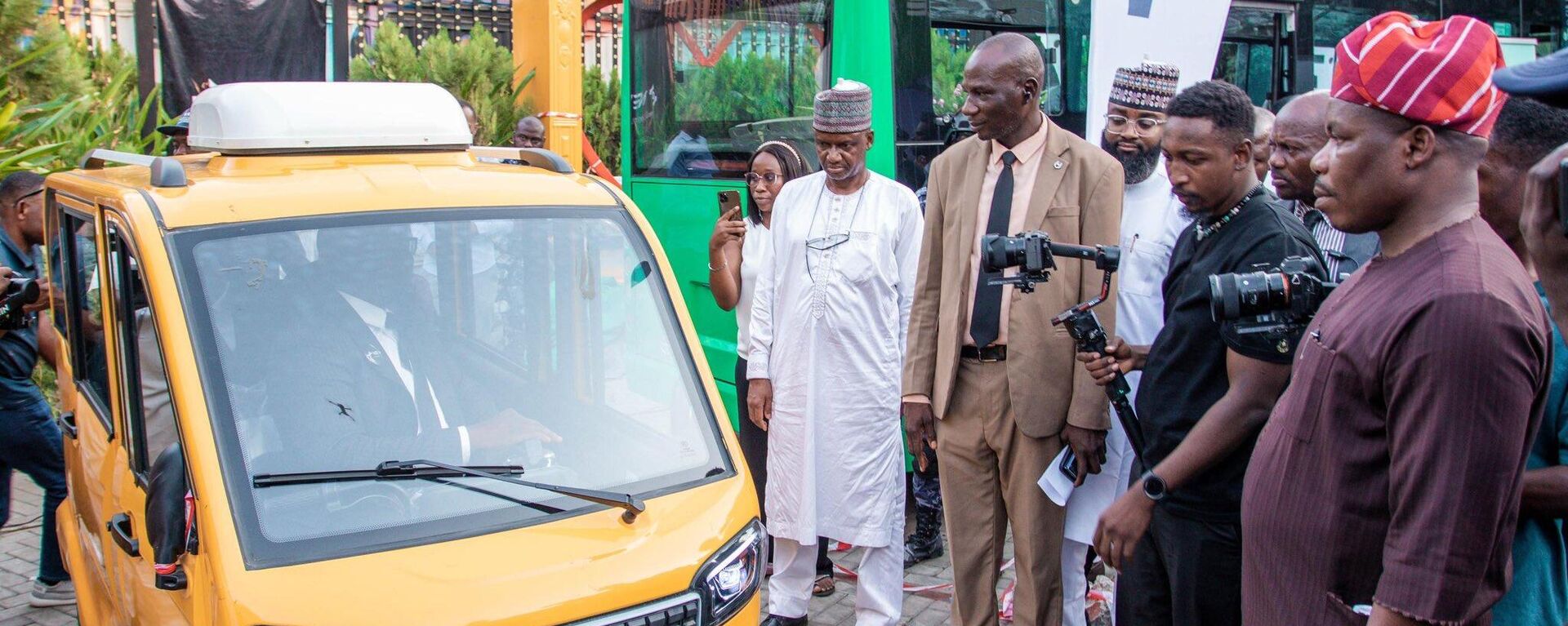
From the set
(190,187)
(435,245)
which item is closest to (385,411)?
(435,245)

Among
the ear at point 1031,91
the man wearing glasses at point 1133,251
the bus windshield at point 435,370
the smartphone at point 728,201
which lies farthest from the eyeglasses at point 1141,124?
the bus windshield at point 435,370

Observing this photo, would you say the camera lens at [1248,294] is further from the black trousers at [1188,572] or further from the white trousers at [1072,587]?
the white trousers at [1072,587]

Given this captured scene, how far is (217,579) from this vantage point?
2430mm

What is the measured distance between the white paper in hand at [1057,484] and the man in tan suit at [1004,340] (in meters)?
0.06

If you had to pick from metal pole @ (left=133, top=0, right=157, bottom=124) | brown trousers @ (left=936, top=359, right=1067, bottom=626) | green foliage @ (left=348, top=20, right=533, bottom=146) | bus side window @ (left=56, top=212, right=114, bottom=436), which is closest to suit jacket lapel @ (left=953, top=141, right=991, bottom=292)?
brown trousers @ (left=936, top=359, right=1067, bottom=626)

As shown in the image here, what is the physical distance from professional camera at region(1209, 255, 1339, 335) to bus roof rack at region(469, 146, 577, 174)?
187 centimetres

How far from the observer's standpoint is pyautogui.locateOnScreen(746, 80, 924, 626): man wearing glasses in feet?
14.2

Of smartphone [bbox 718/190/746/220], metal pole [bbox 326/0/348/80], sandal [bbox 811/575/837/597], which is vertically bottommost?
sandal [bbox 811/575/837/597]

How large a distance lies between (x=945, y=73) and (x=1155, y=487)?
3606mm

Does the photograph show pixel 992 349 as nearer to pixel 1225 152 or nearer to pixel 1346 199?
pixel 1225 152

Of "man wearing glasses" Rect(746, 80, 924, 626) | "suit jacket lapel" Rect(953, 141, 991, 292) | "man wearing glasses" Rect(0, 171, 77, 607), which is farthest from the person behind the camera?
"man wearing glasses" Rect(0, 171, 77, 607)

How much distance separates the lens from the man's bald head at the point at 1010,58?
3.80m

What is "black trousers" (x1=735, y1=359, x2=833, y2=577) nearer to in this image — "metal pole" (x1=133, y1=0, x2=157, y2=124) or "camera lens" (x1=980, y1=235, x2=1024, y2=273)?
"camera lens" (x1=980, y1=235, x2=1024, y2=273)

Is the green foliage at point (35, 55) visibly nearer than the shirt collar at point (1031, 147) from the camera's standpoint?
No
